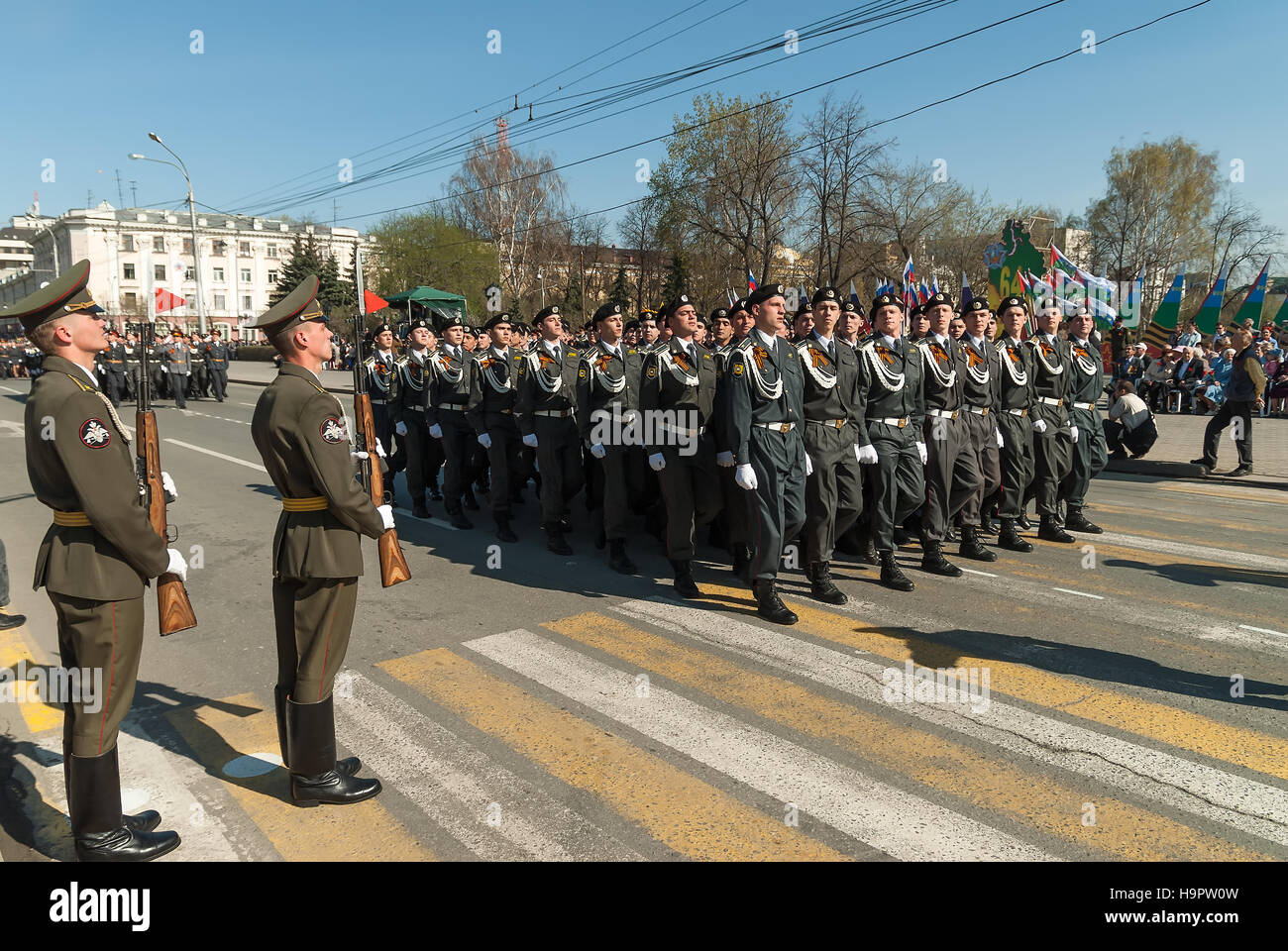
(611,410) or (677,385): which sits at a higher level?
(677,385)

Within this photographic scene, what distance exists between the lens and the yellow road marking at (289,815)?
3.20 meters

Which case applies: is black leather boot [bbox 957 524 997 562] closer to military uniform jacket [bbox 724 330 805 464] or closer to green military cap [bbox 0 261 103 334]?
military uniform jacket [bbox 724 330 805 464]

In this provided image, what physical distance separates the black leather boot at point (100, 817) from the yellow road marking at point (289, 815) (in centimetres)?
42

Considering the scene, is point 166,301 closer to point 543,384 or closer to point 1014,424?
point 543,384

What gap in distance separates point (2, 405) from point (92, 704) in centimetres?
2716

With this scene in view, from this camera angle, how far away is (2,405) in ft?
81.6

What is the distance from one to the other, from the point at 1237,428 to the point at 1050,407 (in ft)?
20.8

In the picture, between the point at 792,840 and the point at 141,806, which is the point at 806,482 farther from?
the point at 141,806

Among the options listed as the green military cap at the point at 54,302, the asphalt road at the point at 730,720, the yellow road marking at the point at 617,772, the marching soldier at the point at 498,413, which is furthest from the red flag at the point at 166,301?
the green military cap at the point at 54,302

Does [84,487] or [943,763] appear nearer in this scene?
[84,487]

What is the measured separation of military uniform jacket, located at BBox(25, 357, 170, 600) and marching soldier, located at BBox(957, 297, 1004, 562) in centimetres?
608

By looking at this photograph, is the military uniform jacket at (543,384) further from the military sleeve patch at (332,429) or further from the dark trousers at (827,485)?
the military sleeve patch at (332,429)

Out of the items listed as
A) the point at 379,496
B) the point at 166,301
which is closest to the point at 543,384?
the point at 379,496

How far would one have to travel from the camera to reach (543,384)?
26.8 feet
